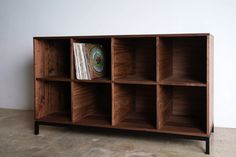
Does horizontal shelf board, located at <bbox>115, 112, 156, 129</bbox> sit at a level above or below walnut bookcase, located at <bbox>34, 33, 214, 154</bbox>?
below

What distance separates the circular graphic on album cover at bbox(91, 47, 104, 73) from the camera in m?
2.05

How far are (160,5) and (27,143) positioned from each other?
147cm

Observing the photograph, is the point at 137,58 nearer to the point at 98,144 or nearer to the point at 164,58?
the point at 164,58

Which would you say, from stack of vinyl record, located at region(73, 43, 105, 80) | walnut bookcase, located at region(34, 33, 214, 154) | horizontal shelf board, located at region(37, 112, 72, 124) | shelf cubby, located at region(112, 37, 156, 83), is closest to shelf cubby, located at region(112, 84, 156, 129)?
walnut bookcase, located at region(34, 33, 214, 154)

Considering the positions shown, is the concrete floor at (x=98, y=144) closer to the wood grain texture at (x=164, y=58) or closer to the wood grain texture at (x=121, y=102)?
the wood grain texture at (x=121, y=102)

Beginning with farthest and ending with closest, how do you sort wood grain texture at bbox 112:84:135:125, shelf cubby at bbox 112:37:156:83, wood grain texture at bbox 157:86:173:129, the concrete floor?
1. shelf cubby at bbox 112:37:156:83
2. wood grain texture at bbox 112:84:135:125
3. wood grain texture at bbox 157:86:173:129
4. the concrete floor

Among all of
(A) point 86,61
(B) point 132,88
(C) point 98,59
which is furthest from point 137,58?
(A) point 86,61

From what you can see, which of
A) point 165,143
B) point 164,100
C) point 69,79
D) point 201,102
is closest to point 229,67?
point 201,102

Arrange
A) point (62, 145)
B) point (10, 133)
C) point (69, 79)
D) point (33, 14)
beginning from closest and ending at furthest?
point (62, 145) < point (69, 79) < point (10, 133) < point (33, 14)

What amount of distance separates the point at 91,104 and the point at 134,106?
35cm

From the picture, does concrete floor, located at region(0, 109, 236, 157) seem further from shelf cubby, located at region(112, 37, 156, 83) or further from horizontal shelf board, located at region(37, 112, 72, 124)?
shelf cubby, located at region(112, 37, 156, 83)

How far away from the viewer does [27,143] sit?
6.19 ft

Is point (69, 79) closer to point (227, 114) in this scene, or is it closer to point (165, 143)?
point (165, 143)

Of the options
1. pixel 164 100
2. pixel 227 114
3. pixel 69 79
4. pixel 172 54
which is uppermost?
pixel 172 54
